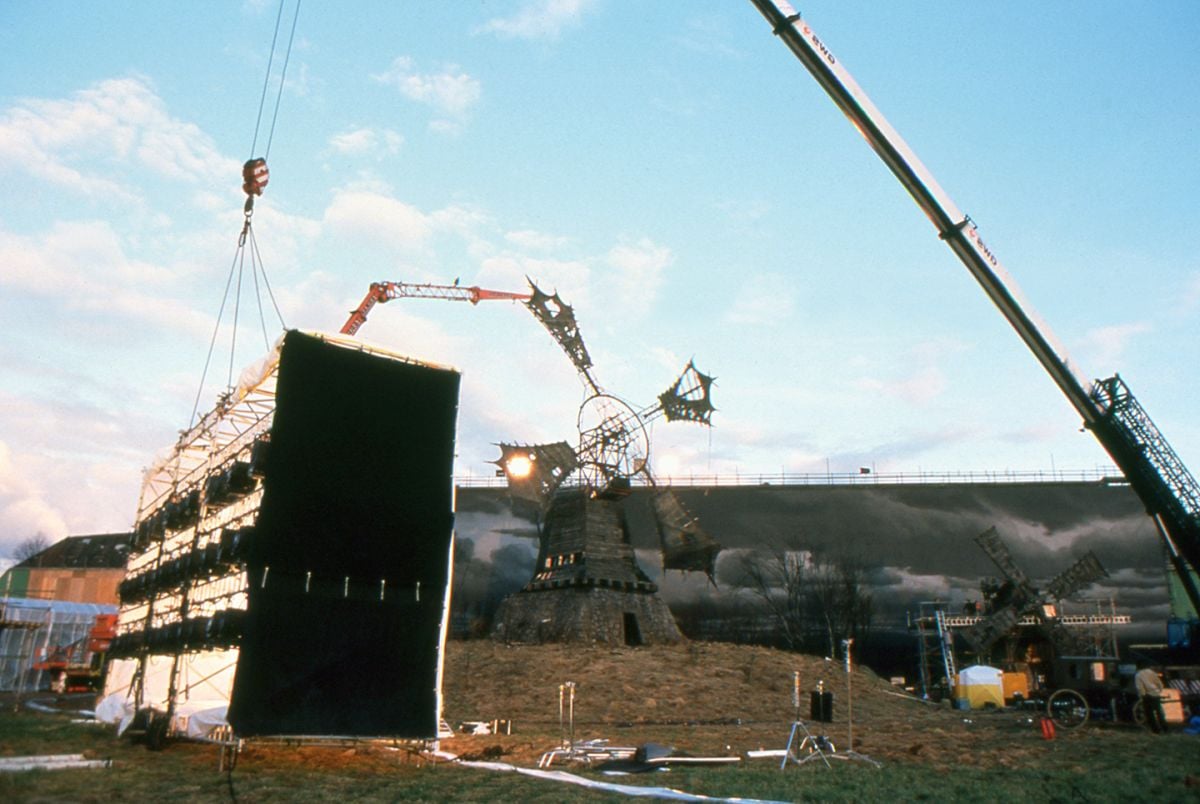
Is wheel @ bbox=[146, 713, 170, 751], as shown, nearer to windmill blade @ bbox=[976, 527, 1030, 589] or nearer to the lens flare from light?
the lens flare from light

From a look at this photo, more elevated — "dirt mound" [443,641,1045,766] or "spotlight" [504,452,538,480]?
"spotlight" [504,452,538,480]

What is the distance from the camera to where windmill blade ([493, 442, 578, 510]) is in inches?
1886

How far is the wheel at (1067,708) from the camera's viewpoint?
25281 mm

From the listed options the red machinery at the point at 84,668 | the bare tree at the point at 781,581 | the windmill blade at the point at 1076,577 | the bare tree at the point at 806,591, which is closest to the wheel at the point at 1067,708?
the windmill blade at the point at 1076,577

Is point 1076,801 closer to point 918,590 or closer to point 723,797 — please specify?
point 723,797

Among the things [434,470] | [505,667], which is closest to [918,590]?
[505,667]

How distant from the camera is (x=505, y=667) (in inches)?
1435

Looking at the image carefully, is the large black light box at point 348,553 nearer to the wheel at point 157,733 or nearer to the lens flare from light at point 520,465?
the wheel at point 157,733

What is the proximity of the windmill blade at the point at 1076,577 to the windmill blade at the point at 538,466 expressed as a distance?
3359 cm

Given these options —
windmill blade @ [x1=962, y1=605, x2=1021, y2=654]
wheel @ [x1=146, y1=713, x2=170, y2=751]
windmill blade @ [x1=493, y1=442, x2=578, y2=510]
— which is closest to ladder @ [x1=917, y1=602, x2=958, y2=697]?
windmill blade @ [x1=962, y1=605, x2=1021, y2=654]

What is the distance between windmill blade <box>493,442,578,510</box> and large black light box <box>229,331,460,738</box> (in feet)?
93.8

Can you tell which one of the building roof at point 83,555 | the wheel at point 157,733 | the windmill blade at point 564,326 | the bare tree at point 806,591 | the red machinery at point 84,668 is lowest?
the wheel at point 157,733

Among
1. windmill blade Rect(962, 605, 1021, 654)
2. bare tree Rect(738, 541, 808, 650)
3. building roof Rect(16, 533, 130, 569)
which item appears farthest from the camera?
building roof Rect(16, 533, 130, 569)

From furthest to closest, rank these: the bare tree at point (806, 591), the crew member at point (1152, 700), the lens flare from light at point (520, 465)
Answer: the bare tree at point (806, 591), the lens flare from light at point (520, 465), the crew member at point (1152, 700)
